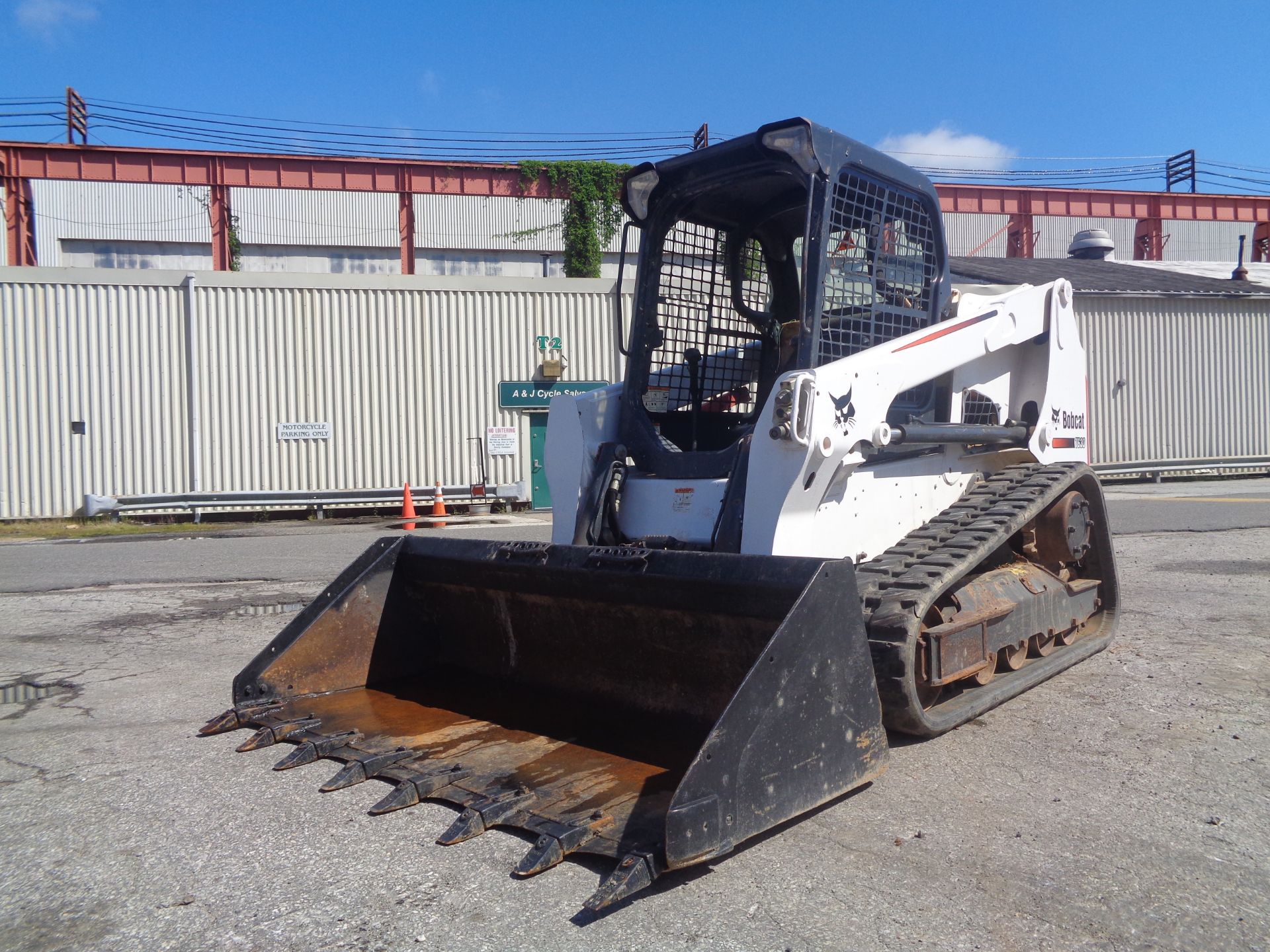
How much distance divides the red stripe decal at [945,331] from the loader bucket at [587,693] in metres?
1.62

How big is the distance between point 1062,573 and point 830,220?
8.28ft

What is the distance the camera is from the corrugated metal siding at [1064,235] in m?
42.2

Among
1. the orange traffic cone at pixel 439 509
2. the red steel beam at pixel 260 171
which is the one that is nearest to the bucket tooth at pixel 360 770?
the orange traffic cone at pixel 439 509

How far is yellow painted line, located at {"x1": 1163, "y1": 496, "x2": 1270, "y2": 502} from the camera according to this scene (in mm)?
16328

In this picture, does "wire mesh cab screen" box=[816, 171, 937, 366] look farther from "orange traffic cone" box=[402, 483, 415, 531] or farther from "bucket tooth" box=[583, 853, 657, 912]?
"orange traffic cone" box=[402, 483, 415, 531]

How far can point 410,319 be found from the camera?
2012 cm

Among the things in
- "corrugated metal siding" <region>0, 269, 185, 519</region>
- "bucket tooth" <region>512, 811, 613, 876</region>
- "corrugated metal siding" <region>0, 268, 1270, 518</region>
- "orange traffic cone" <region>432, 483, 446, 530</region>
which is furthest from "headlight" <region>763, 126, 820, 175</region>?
"corrugated metal siding" <region>0, 269, 185, 519</region>

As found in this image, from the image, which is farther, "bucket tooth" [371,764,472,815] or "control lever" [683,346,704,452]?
"control lever" [683,346,704,452]

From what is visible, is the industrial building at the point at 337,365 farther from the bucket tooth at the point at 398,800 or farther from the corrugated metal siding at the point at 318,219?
the bucket tooth at the point at 398,800

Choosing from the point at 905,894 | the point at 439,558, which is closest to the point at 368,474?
the point at 439,558

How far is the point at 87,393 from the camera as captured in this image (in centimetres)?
1881

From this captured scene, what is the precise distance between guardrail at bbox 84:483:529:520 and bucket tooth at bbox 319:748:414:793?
14533 mm

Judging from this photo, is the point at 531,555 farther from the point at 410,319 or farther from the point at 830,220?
the point at 410,319

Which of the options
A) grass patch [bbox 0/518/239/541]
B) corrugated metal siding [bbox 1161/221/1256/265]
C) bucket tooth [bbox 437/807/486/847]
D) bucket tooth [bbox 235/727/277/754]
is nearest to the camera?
bucket tooth [bbox 437/807/486/847]
